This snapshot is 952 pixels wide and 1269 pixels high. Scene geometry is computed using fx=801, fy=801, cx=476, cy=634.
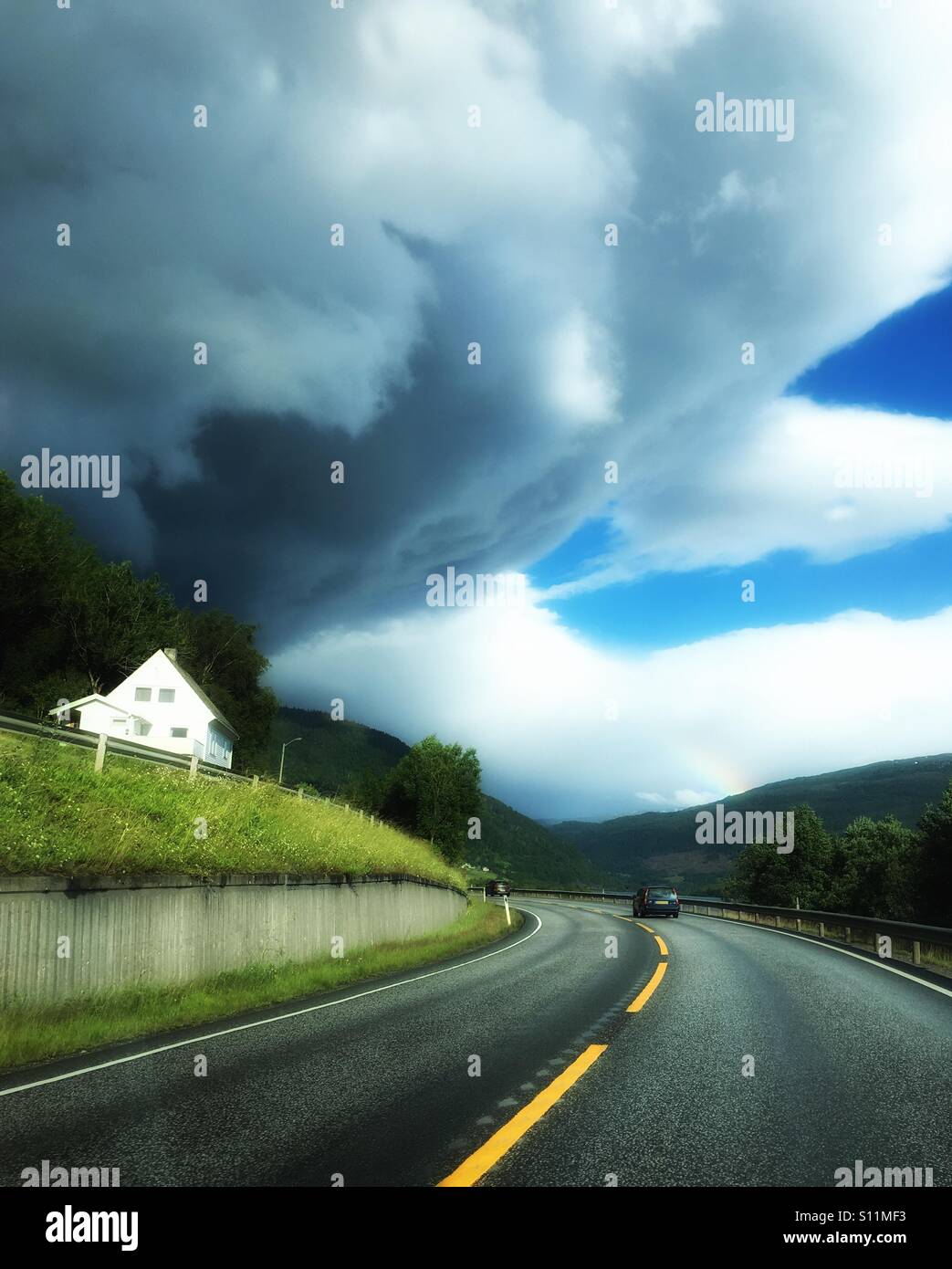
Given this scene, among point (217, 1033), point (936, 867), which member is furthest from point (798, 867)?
point (217, 1033)

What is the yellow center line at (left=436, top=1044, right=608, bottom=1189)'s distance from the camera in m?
3.97

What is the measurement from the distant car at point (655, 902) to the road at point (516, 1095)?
26.3 metres

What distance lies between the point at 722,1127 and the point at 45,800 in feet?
35.3

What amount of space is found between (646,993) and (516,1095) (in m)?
5.89

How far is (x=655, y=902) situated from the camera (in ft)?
119

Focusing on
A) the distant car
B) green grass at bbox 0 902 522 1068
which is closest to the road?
green grass at bbox 0 902 522 1068

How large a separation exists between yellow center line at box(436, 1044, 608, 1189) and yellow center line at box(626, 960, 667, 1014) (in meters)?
3.03

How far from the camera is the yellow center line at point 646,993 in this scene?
31.4ft

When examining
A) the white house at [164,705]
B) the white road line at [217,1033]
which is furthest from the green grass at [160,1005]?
the white house at [164,705]

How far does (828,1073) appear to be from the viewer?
625cm

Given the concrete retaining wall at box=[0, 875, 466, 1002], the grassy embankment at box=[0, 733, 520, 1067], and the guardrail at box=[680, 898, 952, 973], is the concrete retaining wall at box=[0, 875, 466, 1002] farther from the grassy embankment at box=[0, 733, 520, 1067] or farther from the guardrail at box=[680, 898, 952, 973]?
the guardrail at box=[680, 898, 952, 973]

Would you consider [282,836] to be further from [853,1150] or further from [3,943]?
[853,1150]

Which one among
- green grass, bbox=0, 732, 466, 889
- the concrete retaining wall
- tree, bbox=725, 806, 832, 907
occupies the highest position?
green grass, bbox=0, 732, 466, 889
